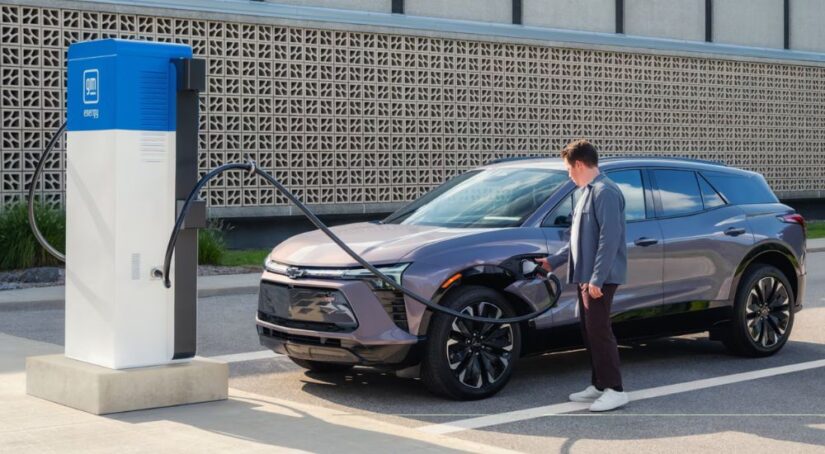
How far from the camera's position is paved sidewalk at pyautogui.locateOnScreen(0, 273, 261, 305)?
14961mm

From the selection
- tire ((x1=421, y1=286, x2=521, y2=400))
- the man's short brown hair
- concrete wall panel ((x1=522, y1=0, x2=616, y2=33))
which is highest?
concrete wall panel ((x1=522, y1=0, x2=616, y2=33))

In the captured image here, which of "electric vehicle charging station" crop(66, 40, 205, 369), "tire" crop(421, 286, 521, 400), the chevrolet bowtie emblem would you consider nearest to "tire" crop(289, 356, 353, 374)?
the chevrolet bowtie emblem

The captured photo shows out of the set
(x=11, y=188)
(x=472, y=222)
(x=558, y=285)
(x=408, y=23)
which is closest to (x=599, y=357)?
(x=558, y=285)

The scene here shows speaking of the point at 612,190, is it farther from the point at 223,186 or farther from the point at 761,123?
the point at 761,123

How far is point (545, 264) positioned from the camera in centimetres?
917

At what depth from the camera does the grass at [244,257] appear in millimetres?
19734

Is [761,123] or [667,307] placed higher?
[761,123]

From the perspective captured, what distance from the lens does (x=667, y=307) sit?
10.1 metres

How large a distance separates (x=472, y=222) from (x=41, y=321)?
6.22m

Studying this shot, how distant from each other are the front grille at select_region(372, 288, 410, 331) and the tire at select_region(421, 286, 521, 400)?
0.71 ft

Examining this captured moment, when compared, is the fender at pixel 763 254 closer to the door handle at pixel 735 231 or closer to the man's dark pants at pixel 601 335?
the door handle at pixel 735 231

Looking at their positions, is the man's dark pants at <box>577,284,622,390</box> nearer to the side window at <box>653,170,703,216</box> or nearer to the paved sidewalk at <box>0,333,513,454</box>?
the paved sidewalk at <box>0,333,513,454</box>

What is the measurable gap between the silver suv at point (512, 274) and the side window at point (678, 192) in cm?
1

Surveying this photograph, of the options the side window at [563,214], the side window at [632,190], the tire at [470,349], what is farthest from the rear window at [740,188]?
the tire at [470,349]
